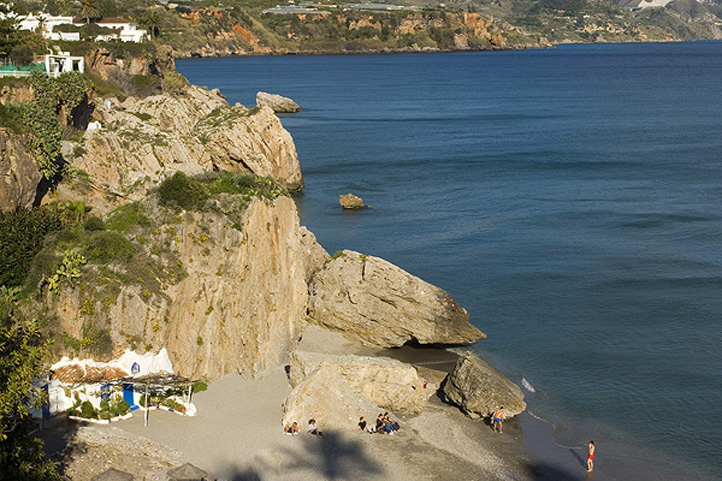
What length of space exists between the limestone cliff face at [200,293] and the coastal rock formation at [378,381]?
2.56 meters

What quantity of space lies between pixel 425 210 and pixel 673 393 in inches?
1349

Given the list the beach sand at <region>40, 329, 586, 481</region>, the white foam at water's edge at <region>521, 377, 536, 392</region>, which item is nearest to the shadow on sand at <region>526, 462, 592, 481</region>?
the beach sand at <region>40, 329, 586, 481</region>

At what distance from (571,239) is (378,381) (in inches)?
1141

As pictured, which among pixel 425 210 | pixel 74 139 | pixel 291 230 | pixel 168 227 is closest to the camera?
pixel 168 227

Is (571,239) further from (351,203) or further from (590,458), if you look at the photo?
(590,458)

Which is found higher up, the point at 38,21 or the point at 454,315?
the point at 38,21

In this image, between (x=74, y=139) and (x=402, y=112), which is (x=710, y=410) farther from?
(x=402, y=112)

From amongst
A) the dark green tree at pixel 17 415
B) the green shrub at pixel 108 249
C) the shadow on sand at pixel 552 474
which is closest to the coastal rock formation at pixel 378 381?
the shadow on sand at pixel 552 474

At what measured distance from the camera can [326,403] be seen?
31781 mm

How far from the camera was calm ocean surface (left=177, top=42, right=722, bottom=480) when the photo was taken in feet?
119

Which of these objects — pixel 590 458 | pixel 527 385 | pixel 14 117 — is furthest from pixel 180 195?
pixel 590 458

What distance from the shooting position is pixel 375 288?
4059cm

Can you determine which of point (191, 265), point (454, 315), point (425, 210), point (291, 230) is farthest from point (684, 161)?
point (191, 265)

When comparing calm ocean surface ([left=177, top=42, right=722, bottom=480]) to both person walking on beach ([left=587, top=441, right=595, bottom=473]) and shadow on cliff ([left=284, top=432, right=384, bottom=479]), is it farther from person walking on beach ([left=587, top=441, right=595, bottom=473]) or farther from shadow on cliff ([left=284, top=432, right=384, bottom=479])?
shadow on cliff ([left=284, top=432, right=384, bottom=479])
